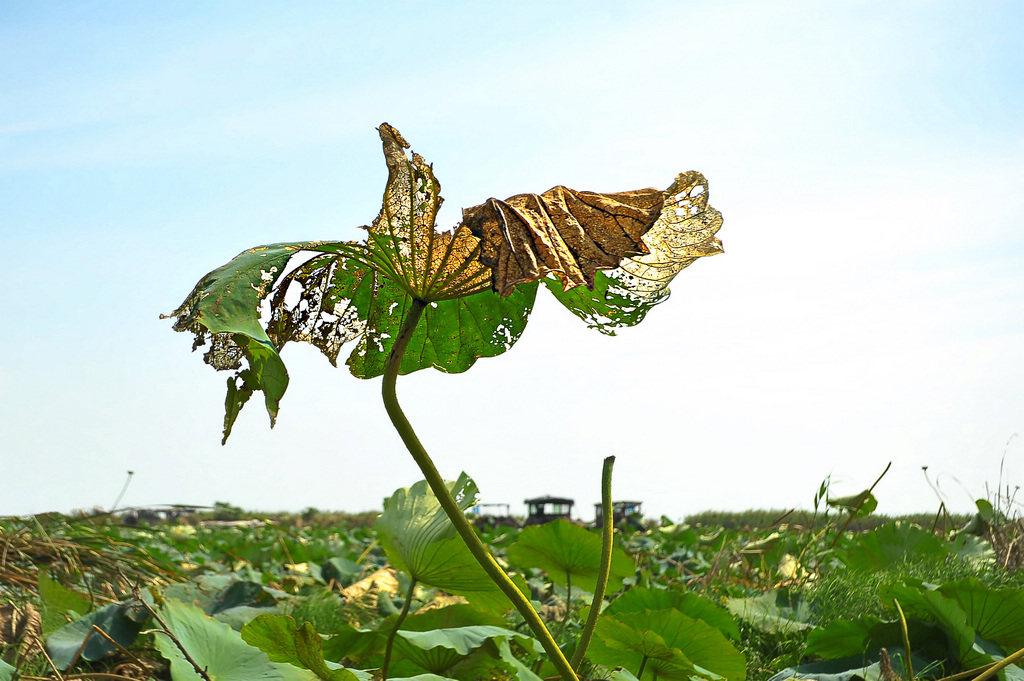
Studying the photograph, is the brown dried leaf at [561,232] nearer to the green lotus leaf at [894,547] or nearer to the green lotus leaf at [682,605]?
the green lotus leaf at [682,605]

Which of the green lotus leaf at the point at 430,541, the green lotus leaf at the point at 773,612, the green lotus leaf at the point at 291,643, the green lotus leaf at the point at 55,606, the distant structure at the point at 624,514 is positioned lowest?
the distant structure at the point at 624,514

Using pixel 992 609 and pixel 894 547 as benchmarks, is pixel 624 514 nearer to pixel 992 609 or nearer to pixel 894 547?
pixel 894 547

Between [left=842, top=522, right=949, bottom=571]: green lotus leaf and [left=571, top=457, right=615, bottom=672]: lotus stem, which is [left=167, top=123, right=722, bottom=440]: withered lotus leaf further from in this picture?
[left=842, top=522, right=949, bottom=571]: green lotus leaf

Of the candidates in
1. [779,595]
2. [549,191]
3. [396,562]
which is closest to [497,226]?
[549,191]

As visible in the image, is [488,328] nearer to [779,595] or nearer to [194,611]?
[194,611]

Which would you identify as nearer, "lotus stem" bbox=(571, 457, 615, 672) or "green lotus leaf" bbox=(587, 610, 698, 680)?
"lotus stem" bbox=(571, 457, 615, 672)

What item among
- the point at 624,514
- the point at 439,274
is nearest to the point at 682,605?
the point at 439,274

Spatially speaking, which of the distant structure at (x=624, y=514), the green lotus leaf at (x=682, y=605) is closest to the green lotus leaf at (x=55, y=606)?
the green lotus leaf at (x=682, y=605)

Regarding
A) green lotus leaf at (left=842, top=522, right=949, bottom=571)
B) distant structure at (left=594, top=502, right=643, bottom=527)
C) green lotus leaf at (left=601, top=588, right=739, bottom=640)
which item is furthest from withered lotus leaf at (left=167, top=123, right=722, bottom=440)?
distant structure at (left=594, top=502, right=643, bottom=527)
